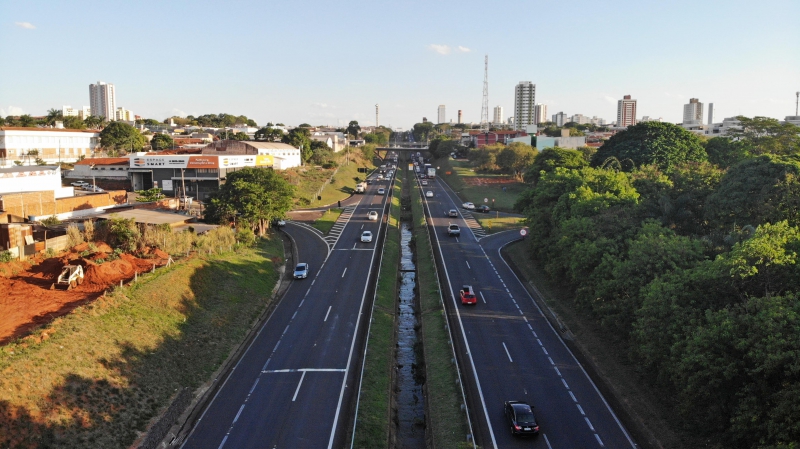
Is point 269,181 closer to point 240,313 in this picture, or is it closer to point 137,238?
point 137,238

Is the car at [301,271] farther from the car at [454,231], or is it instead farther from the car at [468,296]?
the car at [454,231]

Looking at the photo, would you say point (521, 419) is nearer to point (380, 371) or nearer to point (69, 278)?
point (380, 371)

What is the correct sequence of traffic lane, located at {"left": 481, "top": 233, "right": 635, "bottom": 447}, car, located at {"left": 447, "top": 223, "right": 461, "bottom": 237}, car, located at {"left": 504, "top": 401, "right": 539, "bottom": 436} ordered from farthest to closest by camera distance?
car, located at {"left": 447, "top": 223, "right": 461, "bottom": 237}
traffic lane, located at {"left": 481, "top": 233, "right": 635, "bottom": 447}
car, located at {"left": 504, "top": 401, "right": 539, "bottom": 436}

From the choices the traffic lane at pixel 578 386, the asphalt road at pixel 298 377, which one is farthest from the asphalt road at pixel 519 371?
the asphalt road at pixel 298 377

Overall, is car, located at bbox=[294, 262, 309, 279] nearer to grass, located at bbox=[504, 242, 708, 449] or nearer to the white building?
grass, located at bbox=[504, 242, 708, 449]

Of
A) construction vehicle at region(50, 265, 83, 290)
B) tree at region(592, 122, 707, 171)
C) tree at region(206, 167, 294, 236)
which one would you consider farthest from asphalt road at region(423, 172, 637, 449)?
tree at region(592, 122, 707, 171)

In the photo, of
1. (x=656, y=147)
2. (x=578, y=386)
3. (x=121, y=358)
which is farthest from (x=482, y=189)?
(x=121, y=358)

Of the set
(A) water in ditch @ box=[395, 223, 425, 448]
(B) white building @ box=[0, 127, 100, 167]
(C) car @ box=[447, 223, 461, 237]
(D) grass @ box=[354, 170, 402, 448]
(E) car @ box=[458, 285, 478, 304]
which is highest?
(B) white building @ box=[0, 127, 100, 167]
